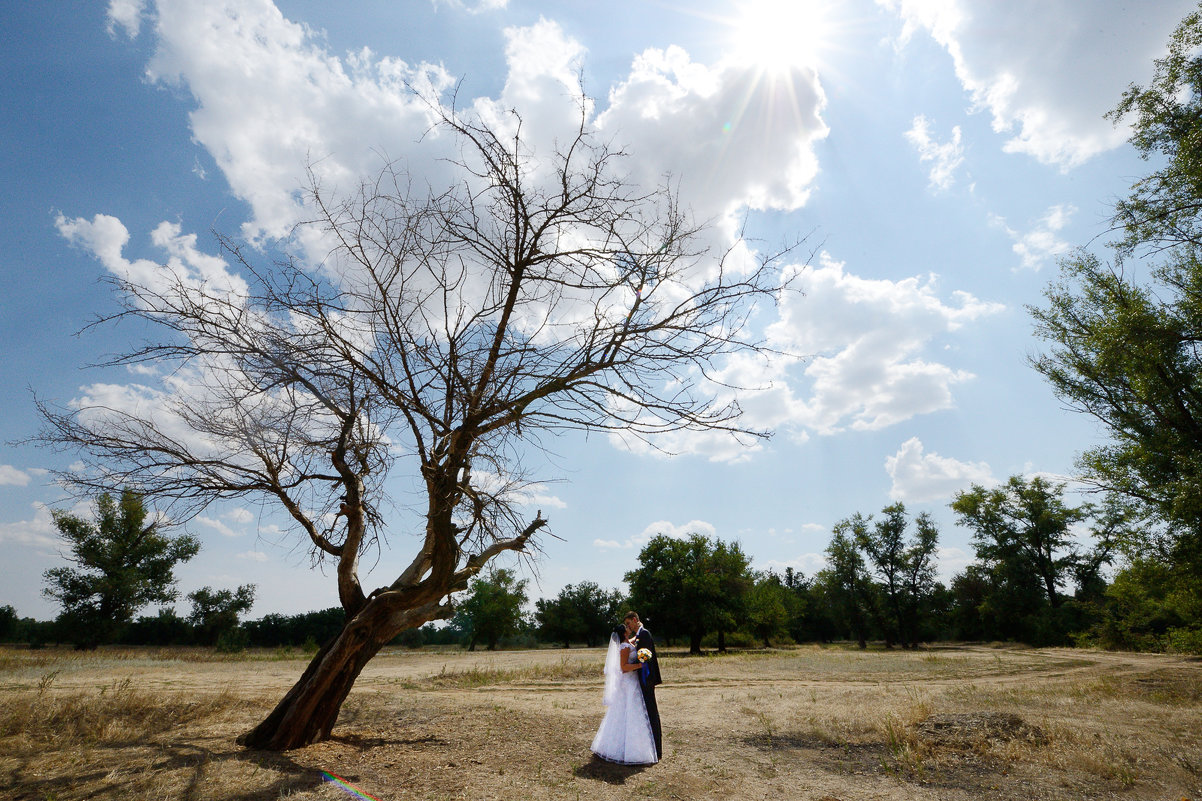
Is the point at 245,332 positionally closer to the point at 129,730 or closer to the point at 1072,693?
the point at 129,730

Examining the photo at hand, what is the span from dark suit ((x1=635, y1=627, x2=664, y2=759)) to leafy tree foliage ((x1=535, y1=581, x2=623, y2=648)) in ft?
161

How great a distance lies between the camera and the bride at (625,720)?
701 centimetres

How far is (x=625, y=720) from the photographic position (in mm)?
7180

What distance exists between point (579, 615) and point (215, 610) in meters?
31.6

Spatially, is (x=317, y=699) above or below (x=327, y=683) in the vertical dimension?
below

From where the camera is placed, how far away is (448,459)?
256 inches

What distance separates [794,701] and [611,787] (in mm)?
7212

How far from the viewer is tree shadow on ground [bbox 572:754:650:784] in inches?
253

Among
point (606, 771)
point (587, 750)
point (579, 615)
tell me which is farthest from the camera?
point (579, 615)

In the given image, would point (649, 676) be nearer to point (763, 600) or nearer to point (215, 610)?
point (763, 600)

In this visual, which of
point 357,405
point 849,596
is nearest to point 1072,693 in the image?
point 357,405

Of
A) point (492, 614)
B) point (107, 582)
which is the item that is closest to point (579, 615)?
point (492, 614)

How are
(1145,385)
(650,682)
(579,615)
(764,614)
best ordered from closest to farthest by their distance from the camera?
(650,682), (1145,385), (764,614), (579,615)

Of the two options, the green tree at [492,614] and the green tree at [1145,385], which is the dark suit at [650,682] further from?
the green tree at [492,614]
